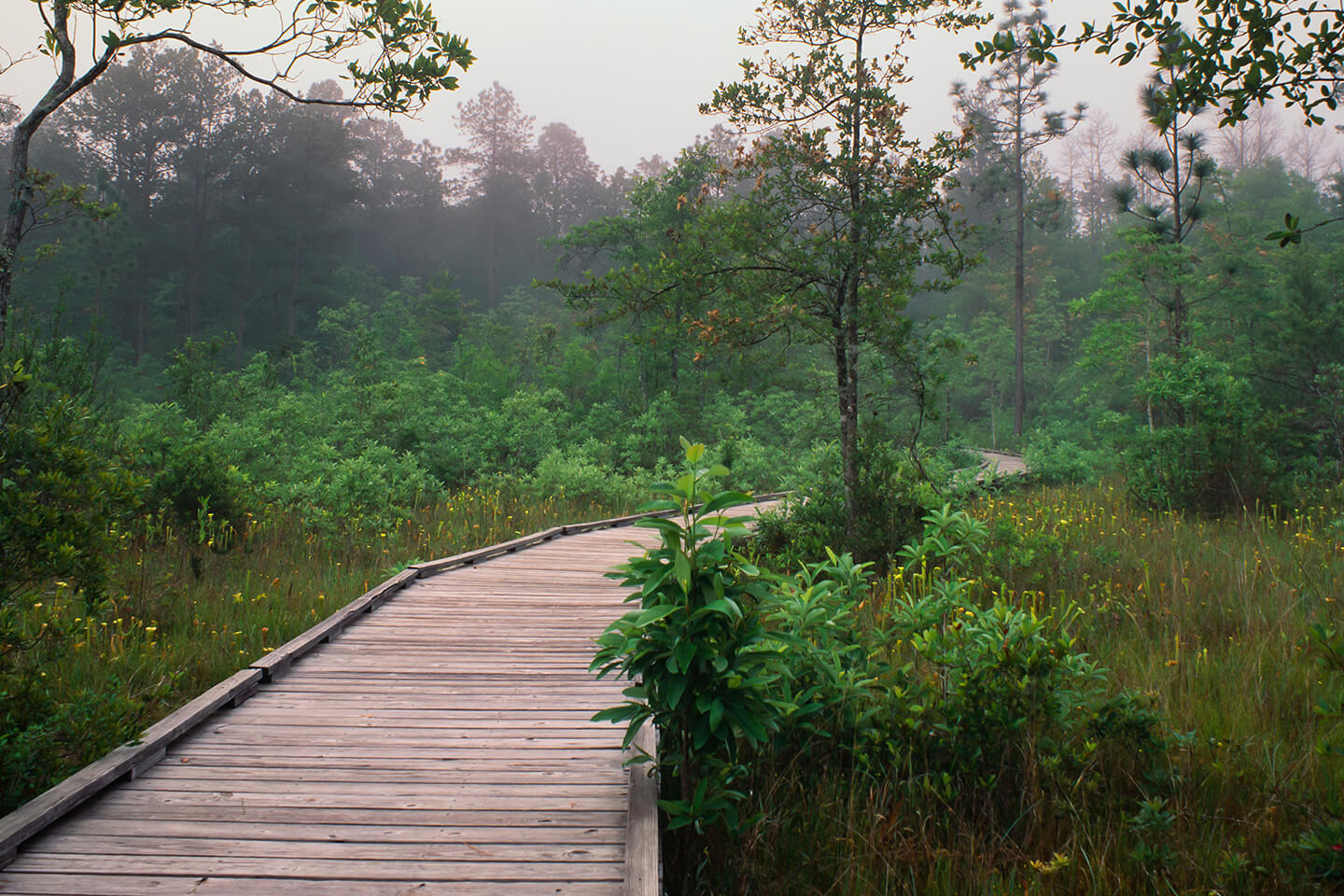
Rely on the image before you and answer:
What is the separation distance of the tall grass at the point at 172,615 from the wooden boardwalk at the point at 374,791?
0.32 m

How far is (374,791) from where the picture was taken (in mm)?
2877

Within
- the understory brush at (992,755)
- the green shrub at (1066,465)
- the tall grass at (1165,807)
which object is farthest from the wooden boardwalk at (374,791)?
the green shrub at (1066,465)

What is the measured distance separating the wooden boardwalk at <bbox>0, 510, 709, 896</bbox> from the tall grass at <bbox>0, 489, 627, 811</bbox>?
1.05 ft

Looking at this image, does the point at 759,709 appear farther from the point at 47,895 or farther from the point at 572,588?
the point at 572,588

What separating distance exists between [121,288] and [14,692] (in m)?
36.4

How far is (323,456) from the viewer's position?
11.0 m

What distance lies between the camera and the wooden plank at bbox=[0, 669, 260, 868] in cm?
246

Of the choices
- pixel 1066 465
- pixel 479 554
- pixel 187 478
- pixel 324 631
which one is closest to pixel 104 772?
pixel 324 631

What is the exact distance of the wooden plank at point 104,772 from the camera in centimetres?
246

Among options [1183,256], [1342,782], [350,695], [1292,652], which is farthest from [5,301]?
[1183,256]

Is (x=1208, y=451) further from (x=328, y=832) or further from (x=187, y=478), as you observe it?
(x=187, y=478)

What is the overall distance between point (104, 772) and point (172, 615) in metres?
2.78

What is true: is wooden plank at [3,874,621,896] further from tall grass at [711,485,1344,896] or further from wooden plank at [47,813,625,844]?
tall grass at [711,485,1344,896]

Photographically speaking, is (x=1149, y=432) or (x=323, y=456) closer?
(x=1149, y=432)
